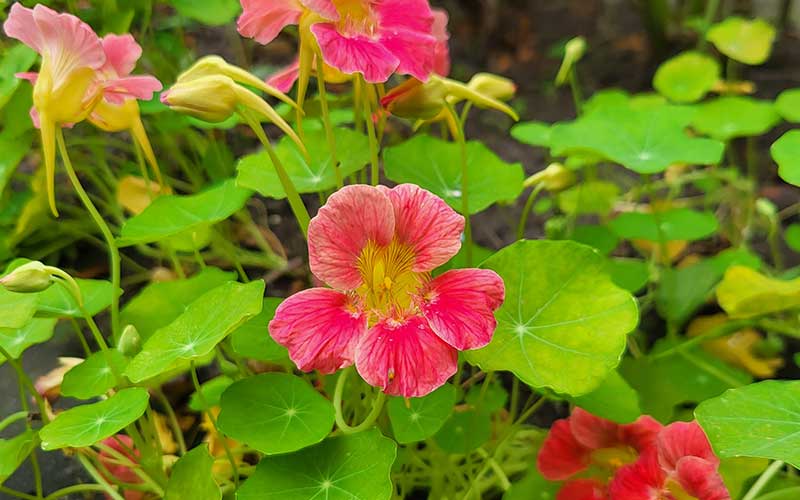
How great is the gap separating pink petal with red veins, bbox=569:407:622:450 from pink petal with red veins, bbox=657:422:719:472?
12 cm

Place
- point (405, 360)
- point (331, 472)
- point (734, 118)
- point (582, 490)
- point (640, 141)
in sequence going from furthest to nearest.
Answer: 1. point (734, 118)
2. point (640, 141)
3. point (582, 490)
4. point (331, 472)
5. point (405, 360)

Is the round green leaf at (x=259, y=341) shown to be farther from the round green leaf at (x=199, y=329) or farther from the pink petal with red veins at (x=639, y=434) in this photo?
the pink petal with red veins at (x=639, y=434)

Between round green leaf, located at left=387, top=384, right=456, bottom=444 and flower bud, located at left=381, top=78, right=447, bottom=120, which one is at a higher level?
flower bud, located at left=381, top=78, right=447, bottom=120

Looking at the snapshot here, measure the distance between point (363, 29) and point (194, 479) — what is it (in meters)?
0.52

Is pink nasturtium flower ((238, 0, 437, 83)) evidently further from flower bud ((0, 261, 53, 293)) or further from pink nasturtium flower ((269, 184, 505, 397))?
flower bud ((0, 261, 53, 293))

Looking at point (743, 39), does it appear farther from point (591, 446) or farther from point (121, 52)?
point (121, 52)

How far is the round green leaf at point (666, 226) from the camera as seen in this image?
123 cm

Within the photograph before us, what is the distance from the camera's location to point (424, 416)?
2.64 feet

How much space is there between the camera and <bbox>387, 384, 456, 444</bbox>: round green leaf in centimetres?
79

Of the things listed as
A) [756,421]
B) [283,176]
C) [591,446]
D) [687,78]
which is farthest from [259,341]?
[687,78]

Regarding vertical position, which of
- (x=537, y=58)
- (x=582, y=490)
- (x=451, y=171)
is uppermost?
(x=451, y=171)

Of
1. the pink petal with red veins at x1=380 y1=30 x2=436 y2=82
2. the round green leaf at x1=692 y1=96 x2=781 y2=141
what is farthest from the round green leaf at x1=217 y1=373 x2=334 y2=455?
the round green leaf at x1=692 y1=96 x2=781 y2=141

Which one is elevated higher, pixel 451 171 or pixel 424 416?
pixel 451 171

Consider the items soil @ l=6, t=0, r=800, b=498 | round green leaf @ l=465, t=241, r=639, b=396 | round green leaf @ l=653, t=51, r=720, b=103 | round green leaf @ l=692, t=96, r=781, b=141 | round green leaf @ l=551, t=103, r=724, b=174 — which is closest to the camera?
round green leaf @ l=465, t=241, r=639, b=396
